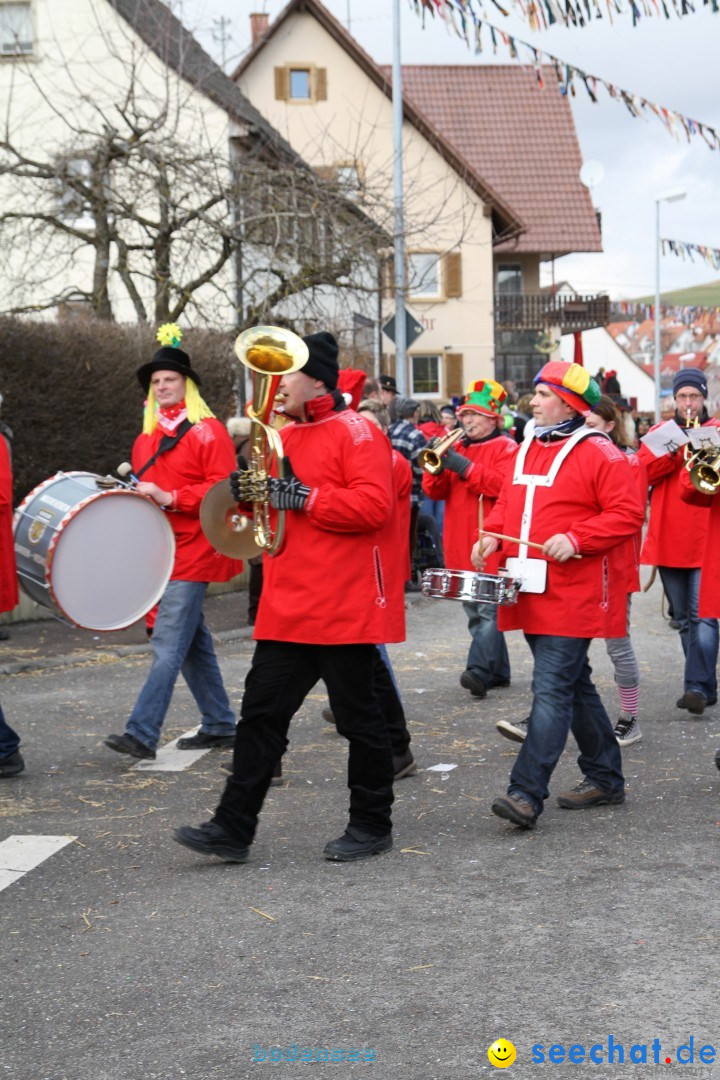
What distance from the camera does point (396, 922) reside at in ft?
16.2

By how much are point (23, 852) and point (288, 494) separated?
1.79m

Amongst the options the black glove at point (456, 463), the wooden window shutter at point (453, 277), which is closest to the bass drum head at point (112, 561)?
the black glove at point (456, 463)

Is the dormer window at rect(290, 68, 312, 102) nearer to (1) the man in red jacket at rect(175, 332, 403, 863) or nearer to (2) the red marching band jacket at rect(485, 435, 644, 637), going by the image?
(2) the red marching band jacket at rect(485, 435, 644, 637)

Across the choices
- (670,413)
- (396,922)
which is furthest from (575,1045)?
(670,413)

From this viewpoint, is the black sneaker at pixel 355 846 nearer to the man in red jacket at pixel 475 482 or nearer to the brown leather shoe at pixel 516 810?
the brown leather shoe at pixel 516 810

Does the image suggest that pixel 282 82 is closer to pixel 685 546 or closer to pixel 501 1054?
pixel 685 546

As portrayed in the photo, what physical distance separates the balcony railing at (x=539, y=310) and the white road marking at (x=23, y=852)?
4148 centimetres

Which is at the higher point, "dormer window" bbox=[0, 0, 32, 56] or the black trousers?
"dormer window" bbox=[0, 0, 32, 56]

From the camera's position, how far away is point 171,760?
756 centimetres

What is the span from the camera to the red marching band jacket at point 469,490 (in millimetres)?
8758

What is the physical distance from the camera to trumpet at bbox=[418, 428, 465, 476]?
28.0ft

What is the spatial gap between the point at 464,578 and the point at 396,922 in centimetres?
156

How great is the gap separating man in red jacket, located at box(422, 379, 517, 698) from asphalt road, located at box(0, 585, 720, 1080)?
1319 mm

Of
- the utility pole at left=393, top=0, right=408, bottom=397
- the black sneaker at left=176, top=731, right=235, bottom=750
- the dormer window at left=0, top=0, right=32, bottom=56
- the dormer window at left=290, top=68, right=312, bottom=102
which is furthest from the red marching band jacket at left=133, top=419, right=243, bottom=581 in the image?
the dormer window at left=290, top=68, right=312, bottom=102
